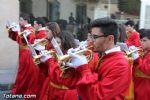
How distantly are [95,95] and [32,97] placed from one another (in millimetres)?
3504

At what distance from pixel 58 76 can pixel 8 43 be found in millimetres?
6039

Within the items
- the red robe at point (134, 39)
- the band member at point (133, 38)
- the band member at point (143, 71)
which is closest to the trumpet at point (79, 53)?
the band member at point (143, 71)

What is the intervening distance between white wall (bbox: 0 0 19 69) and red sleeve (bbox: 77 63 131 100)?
7.11 m

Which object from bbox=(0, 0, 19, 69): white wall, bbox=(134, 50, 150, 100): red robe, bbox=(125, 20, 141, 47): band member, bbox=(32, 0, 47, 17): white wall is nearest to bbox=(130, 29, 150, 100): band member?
bbox=(134, 50, 150, 100): red robe

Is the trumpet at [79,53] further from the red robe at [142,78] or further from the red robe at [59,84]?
the red robe at [142,78]

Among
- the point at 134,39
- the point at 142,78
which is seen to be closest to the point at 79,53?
the point at 142,78

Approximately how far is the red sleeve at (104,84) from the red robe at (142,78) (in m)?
2.51

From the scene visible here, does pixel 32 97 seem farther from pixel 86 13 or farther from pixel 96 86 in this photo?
pixel 86 13

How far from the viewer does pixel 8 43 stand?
33.9ft

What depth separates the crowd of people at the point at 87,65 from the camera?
3.30m

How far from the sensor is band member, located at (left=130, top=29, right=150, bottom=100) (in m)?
5.80

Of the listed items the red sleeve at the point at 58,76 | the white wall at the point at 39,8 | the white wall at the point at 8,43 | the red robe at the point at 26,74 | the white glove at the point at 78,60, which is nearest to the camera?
the white glove at the point at 78,60

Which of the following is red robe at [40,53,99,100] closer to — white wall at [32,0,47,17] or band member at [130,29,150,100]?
band member at [130,29,150,100]

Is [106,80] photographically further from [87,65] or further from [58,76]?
[58,76]
